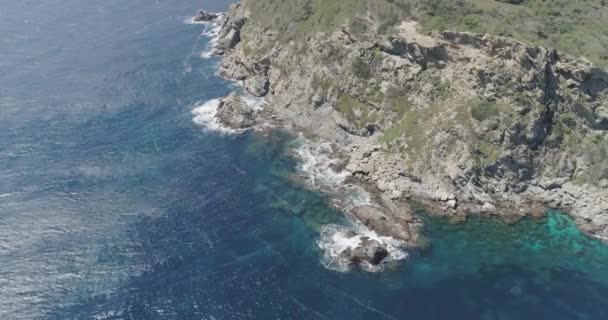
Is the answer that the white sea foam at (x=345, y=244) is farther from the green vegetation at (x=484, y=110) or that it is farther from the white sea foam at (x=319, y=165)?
the green vegetation at (x=484, y=110)

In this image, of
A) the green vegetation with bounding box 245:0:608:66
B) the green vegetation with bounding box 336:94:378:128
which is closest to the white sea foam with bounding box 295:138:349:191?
the green vegetation with bounding box 336:94:378:128

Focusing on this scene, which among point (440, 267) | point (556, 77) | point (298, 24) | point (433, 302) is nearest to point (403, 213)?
point (440, 267)

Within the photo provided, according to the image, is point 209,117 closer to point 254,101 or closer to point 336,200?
point 254,101

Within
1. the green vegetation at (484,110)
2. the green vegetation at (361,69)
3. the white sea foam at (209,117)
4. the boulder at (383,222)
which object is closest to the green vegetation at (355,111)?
the green vegetation at (361,69)

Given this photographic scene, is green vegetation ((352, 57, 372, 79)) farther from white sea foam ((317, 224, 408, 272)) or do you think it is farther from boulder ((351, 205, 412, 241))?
white sea foam ((317, 224, 408, 272))

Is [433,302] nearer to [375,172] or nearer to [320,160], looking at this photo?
[375,172]
